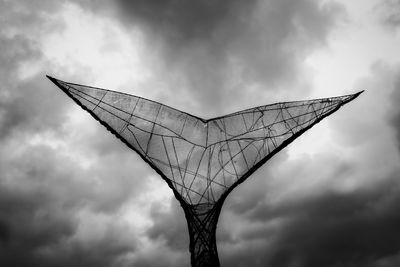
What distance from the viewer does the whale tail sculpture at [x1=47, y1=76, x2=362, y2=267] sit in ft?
50.4

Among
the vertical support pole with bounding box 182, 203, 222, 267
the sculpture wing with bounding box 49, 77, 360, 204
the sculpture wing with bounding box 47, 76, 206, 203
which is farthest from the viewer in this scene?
the sculpture wing with bounding box 49, 77, 360, 204

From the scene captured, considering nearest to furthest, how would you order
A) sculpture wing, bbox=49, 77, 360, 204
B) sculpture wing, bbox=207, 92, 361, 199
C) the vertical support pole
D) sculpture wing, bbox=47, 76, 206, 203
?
sculpture wing, bbox=47, 76, 206, 203 < the vertical support pole < sculpture wing, bbox=49, 77, 360, 204 < sculpture wing, bbox=207, 92, 361, 199

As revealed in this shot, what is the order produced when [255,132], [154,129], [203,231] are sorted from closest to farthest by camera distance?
[154,129] → [203,231] → [255,132]

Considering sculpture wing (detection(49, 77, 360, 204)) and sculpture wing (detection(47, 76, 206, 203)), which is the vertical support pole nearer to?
sculpture wing (detection(49, 77, 360, 204))

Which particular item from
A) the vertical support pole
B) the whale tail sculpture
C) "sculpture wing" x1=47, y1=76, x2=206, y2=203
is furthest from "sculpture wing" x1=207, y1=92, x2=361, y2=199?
the vertical support pole

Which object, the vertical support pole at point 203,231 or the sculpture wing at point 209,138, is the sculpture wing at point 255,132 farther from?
the vertical support pole at point 203,231

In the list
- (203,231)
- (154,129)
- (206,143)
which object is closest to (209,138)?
(206,143)

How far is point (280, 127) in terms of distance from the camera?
15.8 m

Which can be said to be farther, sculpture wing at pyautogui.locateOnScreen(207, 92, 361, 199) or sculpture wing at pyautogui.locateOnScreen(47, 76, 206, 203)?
sculpture wing at pyautogui.locateOnScreen(207, 92, 361, 199)

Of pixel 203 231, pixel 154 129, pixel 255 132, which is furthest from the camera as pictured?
pixel 255 132

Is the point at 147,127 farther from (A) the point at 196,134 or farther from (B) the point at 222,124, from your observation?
(B) the point at 222,124

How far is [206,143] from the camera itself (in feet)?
52.6

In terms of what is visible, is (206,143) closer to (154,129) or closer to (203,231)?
(154,129)

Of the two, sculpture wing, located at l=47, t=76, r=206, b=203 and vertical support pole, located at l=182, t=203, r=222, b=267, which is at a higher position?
sculpture wing, located at l=47, t=76, r=206, b=203
